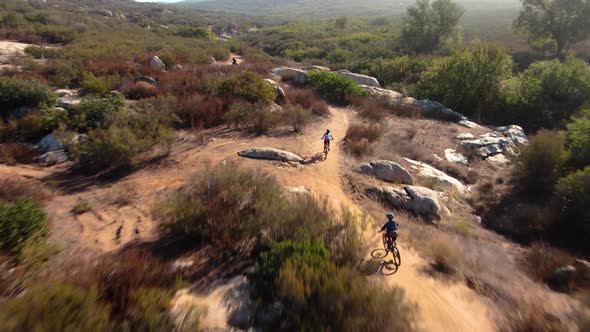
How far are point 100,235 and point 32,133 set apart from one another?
6.88 metres

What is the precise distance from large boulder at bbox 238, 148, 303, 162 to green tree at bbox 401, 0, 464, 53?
29866mm

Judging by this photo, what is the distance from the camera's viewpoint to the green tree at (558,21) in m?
27.1

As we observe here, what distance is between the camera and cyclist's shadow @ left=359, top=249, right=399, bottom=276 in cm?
459

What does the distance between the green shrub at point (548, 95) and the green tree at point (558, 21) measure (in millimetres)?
16304

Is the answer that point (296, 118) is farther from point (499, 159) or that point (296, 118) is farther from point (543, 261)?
point (543, 261)

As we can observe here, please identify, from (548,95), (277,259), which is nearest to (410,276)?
(277,259)

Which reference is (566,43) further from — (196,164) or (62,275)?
(62,275)

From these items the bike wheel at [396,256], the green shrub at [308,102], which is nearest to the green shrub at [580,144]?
the bike wheel at [396,256]

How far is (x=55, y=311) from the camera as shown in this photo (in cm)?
257

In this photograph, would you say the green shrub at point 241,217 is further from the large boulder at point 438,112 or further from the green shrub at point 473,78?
the green shrub at point 473,78

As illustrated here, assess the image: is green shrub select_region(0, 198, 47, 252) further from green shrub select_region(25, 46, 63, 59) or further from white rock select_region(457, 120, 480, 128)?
green shrub select_region(25, 46, 63, 59)

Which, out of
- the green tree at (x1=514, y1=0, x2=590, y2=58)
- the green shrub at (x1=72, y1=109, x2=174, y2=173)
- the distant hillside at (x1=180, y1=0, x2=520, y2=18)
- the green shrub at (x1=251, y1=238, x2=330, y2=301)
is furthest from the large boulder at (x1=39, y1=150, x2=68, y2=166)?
the distant hillside at (x1=180, y1=0, x2=520, y2=18)

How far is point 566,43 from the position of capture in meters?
28.4

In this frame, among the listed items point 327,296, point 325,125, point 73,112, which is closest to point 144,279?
point 327,296
